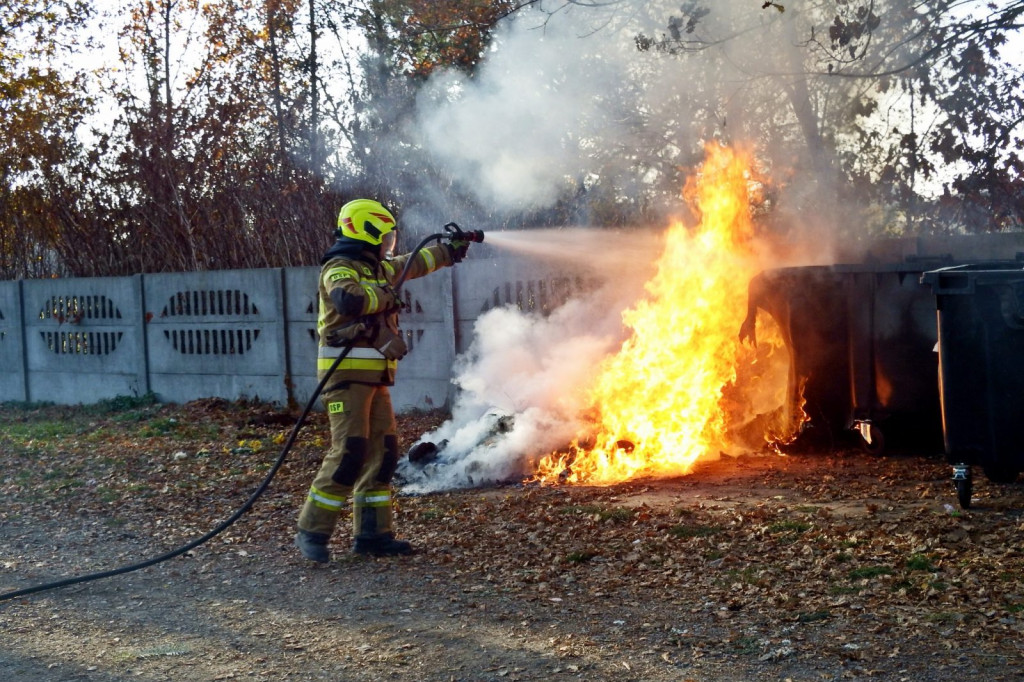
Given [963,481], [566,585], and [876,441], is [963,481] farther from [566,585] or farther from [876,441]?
[566,585]

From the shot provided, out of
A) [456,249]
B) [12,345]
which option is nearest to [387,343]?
[456,249]

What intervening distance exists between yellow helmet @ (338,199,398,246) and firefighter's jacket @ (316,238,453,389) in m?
0.05

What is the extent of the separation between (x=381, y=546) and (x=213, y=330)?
316 inches

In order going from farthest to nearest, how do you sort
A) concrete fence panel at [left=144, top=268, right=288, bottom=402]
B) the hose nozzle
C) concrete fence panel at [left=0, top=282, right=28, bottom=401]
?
concrete fence panel at [left=0, top=282, right=28, bottom=401], concrete fence panel at [left=144, top=268, right=288, bottom=402], the hose nozzle

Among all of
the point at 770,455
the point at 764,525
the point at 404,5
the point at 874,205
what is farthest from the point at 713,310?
the point at 404,5

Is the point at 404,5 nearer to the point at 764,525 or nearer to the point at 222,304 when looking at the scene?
the point at 222,304

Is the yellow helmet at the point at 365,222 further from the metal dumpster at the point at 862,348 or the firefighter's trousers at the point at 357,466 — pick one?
the metal dumpster at the point at 862,348

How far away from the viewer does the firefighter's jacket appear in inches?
225

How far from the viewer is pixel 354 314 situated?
5699mm

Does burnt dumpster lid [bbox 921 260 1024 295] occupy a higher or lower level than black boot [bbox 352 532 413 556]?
higher

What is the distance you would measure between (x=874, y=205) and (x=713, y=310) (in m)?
3.52

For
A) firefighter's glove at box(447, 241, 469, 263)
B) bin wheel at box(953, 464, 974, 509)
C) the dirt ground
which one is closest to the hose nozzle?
firefighter's glove at box(447, 241, 469, 263)

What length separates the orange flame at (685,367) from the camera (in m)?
7.86

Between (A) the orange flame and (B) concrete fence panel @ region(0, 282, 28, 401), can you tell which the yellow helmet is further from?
(B) concrete fence panel @ region(0, 282, 28, 401)
